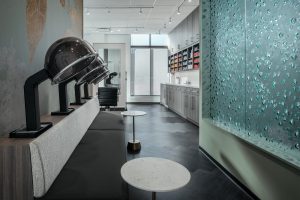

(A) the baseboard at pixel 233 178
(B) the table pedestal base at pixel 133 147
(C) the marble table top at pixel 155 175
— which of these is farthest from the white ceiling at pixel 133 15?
(C) the marble table top at pixel 155 175

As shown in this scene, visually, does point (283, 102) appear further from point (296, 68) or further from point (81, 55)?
point (81, 55)

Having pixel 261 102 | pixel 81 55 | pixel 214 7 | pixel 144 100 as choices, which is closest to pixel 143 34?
pixel 144 100

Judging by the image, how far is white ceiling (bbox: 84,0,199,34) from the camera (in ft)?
20.4

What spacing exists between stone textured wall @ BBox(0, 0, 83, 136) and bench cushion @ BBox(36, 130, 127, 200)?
1.78 ft

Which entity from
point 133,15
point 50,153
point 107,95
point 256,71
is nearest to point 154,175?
point 50,153

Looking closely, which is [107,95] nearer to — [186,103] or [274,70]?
[186,103]

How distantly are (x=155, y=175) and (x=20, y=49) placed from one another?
1.44 meters

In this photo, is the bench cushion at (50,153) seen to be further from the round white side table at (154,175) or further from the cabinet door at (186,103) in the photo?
the cabinet door at (186,103)

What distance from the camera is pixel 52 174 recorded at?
1.64m

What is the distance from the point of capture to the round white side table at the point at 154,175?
1.37 m

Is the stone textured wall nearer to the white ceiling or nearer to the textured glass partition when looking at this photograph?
the textured glass partition

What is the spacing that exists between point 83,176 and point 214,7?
10.1ft

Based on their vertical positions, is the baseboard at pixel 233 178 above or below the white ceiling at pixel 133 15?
below

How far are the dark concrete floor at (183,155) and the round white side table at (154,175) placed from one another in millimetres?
913
